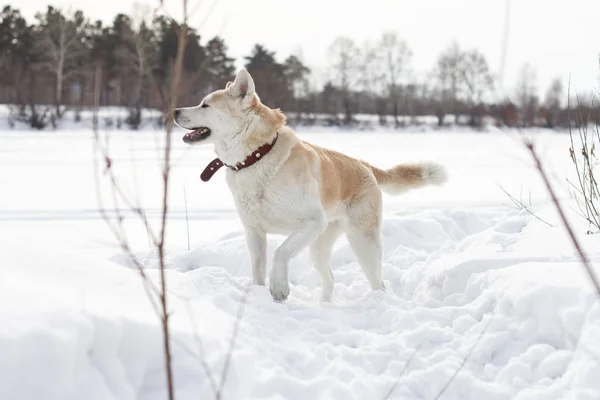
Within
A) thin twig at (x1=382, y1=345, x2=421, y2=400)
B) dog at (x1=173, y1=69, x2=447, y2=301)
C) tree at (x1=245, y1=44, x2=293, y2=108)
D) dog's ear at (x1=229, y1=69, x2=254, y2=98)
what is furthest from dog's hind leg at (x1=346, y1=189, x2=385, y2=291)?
tree at (x1=245, y1=44, x2=293, y2=108)

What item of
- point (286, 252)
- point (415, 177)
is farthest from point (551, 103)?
point (415, 177)

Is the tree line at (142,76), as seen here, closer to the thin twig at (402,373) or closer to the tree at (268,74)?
the tree at (268,74)

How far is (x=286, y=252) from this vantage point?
3.77 metres

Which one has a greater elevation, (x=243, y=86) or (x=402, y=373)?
(x=243, y=86)

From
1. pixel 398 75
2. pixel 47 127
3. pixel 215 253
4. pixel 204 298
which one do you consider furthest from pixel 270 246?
pixel 398 75

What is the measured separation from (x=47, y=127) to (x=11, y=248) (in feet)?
89.6

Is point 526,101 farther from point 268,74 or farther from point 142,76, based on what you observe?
point 268,74

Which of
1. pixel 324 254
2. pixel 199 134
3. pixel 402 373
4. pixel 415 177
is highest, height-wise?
pixel 199 134

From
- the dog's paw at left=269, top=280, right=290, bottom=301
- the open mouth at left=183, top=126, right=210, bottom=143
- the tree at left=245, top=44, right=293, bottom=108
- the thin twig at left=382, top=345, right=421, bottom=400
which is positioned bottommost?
the thin twig at left=382, top=345, right=421, bottom=400

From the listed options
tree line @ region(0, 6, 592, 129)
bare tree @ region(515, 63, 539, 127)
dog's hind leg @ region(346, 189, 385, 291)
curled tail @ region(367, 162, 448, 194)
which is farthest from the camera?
tree line @ region(0, 6, 592, 129)

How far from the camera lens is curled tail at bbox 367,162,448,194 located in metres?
5.11

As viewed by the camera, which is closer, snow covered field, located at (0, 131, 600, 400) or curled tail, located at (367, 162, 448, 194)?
snow covered field, located at (0, 131, 600, 400)

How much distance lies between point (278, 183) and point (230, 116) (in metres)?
0.63

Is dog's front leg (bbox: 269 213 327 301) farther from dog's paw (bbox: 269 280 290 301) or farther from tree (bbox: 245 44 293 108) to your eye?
tree (bbox: 245 44 293 108)
